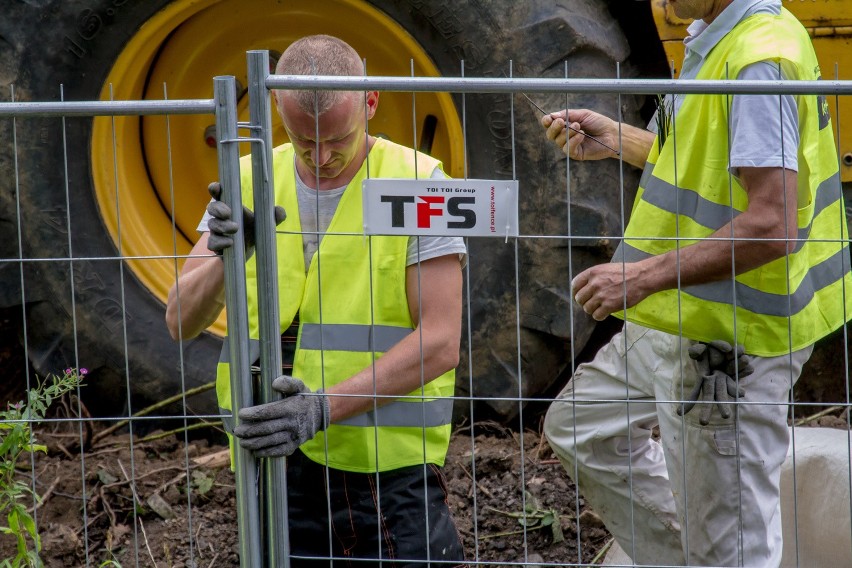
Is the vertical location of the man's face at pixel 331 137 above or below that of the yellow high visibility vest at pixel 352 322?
above

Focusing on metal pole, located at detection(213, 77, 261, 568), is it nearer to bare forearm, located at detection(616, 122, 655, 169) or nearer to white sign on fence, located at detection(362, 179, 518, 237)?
white sign on fence, located at detection(362, 179, 518, 237)

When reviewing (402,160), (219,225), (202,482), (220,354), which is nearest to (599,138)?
(402,160)

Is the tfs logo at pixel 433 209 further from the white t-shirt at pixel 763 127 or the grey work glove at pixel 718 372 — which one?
the grey work glove at pixel 718 372

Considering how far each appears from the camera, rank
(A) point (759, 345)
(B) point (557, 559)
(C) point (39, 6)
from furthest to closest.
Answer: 1. (C) point (39, 6)
2. (B) point (557, 559)
3. (A) point (759, 345)

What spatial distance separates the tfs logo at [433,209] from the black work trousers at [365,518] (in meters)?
0.61

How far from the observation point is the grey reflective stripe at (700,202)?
3018mm

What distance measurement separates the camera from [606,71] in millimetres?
4098

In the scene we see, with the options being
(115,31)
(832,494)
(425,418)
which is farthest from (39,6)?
(832,494)

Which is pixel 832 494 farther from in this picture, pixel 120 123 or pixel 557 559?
pixel 120 123

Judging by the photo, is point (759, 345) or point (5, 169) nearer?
point (759, 345)

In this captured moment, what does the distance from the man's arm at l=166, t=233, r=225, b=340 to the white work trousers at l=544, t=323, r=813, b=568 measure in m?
0.82

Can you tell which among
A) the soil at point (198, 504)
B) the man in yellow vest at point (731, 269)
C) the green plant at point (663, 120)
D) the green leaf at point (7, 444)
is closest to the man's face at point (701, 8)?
the man in yellow vest at point (731, 269)

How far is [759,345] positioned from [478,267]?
50.4 inches

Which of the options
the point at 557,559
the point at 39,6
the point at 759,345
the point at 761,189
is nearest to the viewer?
the point at 761,189
